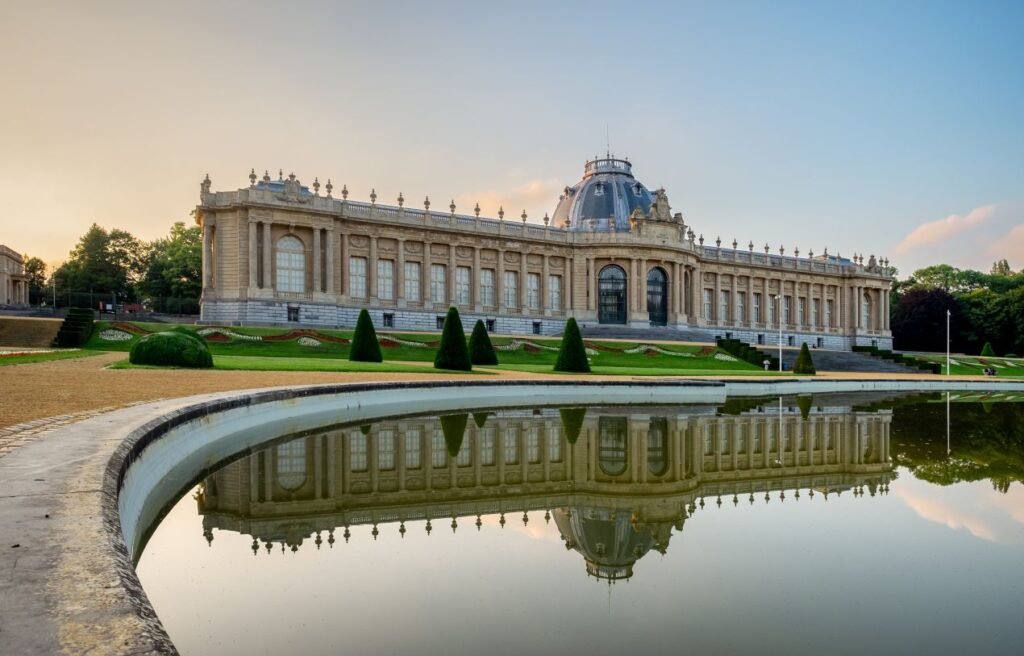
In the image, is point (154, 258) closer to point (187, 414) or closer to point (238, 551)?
point (187, 414)

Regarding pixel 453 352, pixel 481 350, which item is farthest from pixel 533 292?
pixel 453 352

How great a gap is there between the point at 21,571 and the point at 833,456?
37.3 ft

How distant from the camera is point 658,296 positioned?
5941 centimetres

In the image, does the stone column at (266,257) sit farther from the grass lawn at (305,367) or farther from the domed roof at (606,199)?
the domed roof at (606,199)

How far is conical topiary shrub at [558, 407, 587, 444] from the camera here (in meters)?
13.4

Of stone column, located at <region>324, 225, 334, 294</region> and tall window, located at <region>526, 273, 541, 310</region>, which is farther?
tall window, located at <region>526, 273, 541, 310</region>

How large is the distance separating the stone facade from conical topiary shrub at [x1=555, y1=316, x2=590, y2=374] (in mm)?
58086

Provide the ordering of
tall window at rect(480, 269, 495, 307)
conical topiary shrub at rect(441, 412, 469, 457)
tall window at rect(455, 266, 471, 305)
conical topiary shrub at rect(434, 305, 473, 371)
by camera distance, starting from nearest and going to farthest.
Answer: conical topiary shrub at rect(441, 412, 469, 457) < conical topiary shrub at rect(434, 305, 473, 371) < tall window at rect(455, 266, 471, 305) < tall window at rect(480, 269, 495, 307)

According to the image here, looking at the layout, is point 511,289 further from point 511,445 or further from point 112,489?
point 112,489

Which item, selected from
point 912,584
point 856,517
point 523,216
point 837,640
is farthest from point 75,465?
point 523,216

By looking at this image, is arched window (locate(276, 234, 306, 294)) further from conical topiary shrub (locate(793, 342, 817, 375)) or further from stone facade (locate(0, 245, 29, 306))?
stone facade (locate(0, 245, 29, 306))

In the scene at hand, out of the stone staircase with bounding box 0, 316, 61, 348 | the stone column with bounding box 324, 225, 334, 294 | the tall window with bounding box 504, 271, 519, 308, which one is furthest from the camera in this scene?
the tall window with bounding box 504, 271, 519, 308

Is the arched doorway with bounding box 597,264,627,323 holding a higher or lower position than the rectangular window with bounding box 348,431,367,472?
higher

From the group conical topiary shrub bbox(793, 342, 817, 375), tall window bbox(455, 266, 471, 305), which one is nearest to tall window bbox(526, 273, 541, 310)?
tall window bbox(455, 266, 471, 305)
